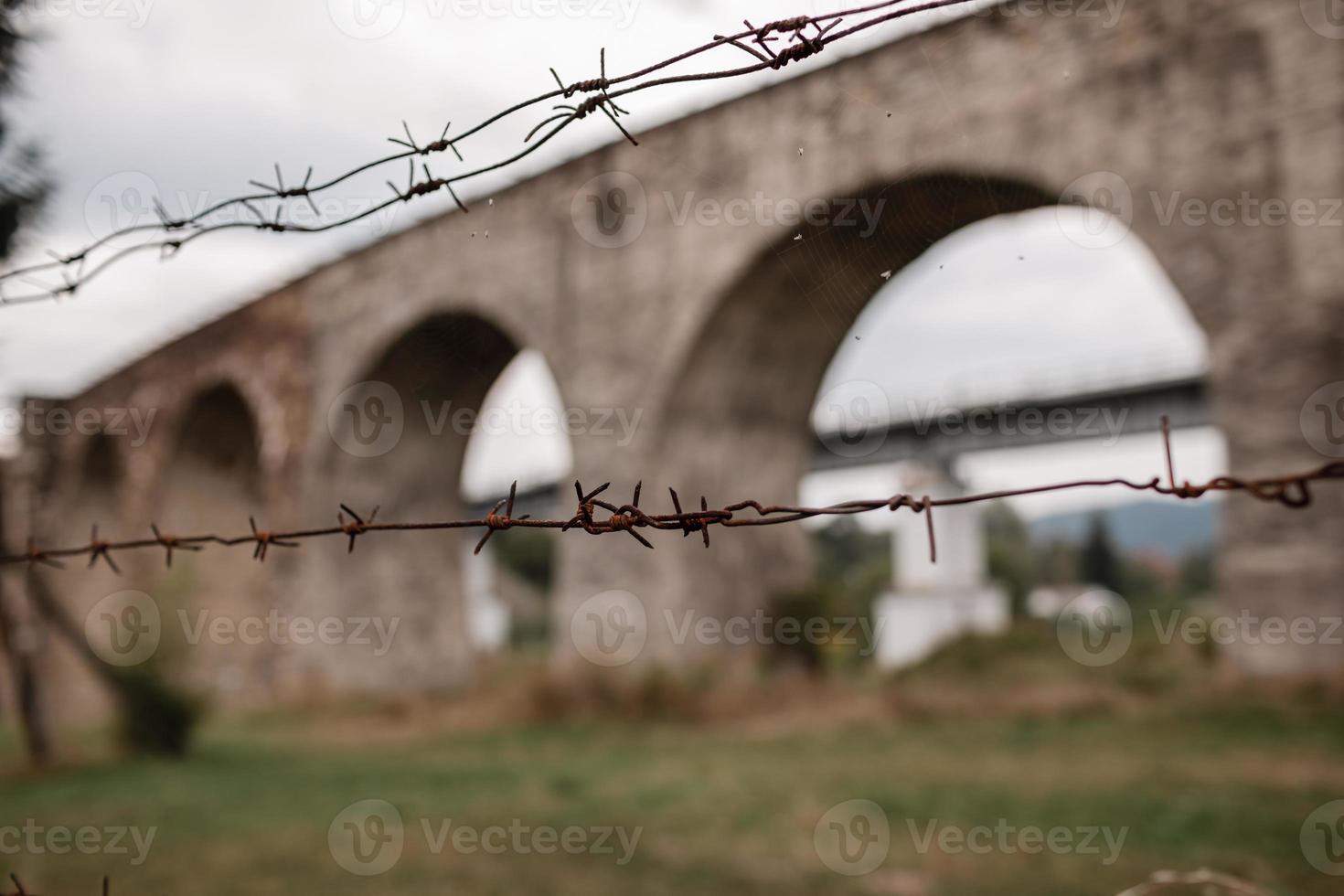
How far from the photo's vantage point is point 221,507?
16.4 metres

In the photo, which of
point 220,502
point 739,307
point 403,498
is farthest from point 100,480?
point 739,307

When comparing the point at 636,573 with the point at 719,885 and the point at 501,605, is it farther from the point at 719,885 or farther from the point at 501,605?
the point at 501,605

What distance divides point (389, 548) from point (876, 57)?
827 cm

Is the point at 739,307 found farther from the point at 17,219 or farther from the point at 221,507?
the point at 221,507

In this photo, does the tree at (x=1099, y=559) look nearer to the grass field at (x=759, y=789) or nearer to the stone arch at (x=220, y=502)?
the stone arch at (x=220, y=502)

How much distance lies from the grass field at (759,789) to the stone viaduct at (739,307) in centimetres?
105

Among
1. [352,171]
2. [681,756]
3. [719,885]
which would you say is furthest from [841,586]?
[352,171]

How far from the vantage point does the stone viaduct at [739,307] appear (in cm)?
605

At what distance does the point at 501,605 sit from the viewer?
34.9m

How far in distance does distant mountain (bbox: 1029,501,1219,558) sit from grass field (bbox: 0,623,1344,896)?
39668 millimetres

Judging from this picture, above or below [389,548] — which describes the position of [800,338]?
above

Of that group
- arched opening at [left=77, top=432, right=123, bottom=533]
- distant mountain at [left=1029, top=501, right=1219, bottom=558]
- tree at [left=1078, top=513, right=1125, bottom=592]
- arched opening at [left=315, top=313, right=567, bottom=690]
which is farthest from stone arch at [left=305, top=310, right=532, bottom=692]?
distant mountain at [left=1029, top=501, right=1219, bottom=558]

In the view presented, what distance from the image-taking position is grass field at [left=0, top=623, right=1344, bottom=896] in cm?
388

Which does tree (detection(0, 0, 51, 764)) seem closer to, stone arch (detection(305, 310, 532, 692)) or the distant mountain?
stone arch (detection(305, 310, 532, 692))
